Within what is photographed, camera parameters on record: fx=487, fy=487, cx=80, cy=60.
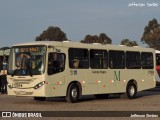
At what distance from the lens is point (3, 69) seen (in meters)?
30.5

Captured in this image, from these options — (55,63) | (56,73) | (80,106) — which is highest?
(55,63)

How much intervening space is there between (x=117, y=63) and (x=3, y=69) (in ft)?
28.5

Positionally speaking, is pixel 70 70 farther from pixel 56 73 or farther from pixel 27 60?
pixel 27 60

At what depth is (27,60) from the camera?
21.2 metres

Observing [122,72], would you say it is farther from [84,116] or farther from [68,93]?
[84,116]

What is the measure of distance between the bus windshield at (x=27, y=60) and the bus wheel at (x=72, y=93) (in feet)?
6.14

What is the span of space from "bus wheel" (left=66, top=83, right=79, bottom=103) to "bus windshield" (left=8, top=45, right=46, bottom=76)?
187 cm

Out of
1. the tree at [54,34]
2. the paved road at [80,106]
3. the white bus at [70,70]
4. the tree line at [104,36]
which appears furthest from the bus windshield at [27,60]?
the tree at [54,34]

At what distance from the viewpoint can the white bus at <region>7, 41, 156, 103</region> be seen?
20750 mm

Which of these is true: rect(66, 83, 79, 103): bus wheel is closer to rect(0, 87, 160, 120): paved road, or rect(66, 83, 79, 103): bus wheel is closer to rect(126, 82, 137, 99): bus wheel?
rect(0, 87, 160, 120): paved road

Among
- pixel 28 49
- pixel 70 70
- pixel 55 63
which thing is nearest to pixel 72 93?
pixel 70 70

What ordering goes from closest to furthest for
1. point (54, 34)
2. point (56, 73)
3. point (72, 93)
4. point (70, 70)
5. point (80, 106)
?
point (80, 106)
point (56, 73)
point (70, 70)
point (72, 93)
point (54, 34)

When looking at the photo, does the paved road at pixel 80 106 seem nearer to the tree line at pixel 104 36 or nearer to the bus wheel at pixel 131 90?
the bus wheel at pixel 131 90

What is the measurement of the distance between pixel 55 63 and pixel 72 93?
174 cm
